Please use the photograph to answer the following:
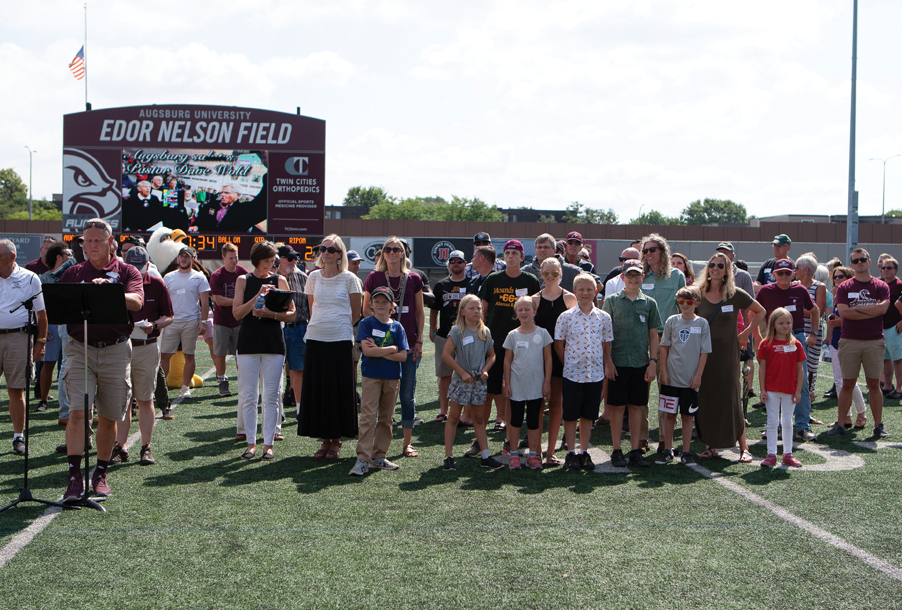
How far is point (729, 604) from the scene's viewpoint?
3.60 metres

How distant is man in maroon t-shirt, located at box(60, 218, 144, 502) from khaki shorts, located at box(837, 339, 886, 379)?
705 centimetres

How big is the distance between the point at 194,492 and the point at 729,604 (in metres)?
3.83

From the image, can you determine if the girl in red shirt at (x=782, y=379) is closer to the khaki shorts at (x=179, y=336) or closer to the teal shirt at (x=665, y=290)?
the teal shirt at (x=665, y=290)

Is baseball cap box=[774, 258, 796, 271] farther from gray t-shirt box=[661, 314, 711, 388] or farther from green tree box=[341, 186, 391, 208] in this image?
green tree box=[341, 186, 391, 208]

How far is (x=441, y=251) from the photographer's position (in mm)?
31469

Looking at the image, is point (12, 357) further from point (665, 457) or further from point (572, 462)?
point (665, 457)

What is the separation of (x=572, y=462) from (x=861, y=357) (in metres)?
3.77

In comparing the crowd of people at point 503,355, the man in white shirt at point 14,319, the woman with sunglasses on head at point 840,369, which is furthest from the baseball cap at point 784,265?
the man in white shirt at point 14,319

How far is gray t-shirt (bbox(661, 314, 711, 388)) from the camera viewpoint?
654 centimetres

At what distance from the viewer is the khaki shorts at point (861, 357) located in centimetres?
771

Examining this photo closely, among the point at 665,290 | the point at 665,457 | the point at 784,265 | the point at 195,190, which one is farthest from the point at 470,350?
the point at 195,190

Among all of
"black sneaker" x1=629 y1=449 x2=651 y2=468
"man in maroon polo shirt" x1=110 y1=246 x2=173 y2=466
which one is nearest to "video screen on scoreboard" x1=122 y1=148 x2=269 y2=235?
"man in maroon polo shirt" x1=110 y1=246 x2=173 y2=466

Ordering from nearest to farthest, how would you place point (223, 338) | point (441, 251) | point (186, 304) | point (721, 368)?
point (721, 368)
point (186, 304)
point (223, 338)
point (441, 251)

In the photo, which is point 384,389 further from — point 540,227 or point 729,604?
point 540,227
